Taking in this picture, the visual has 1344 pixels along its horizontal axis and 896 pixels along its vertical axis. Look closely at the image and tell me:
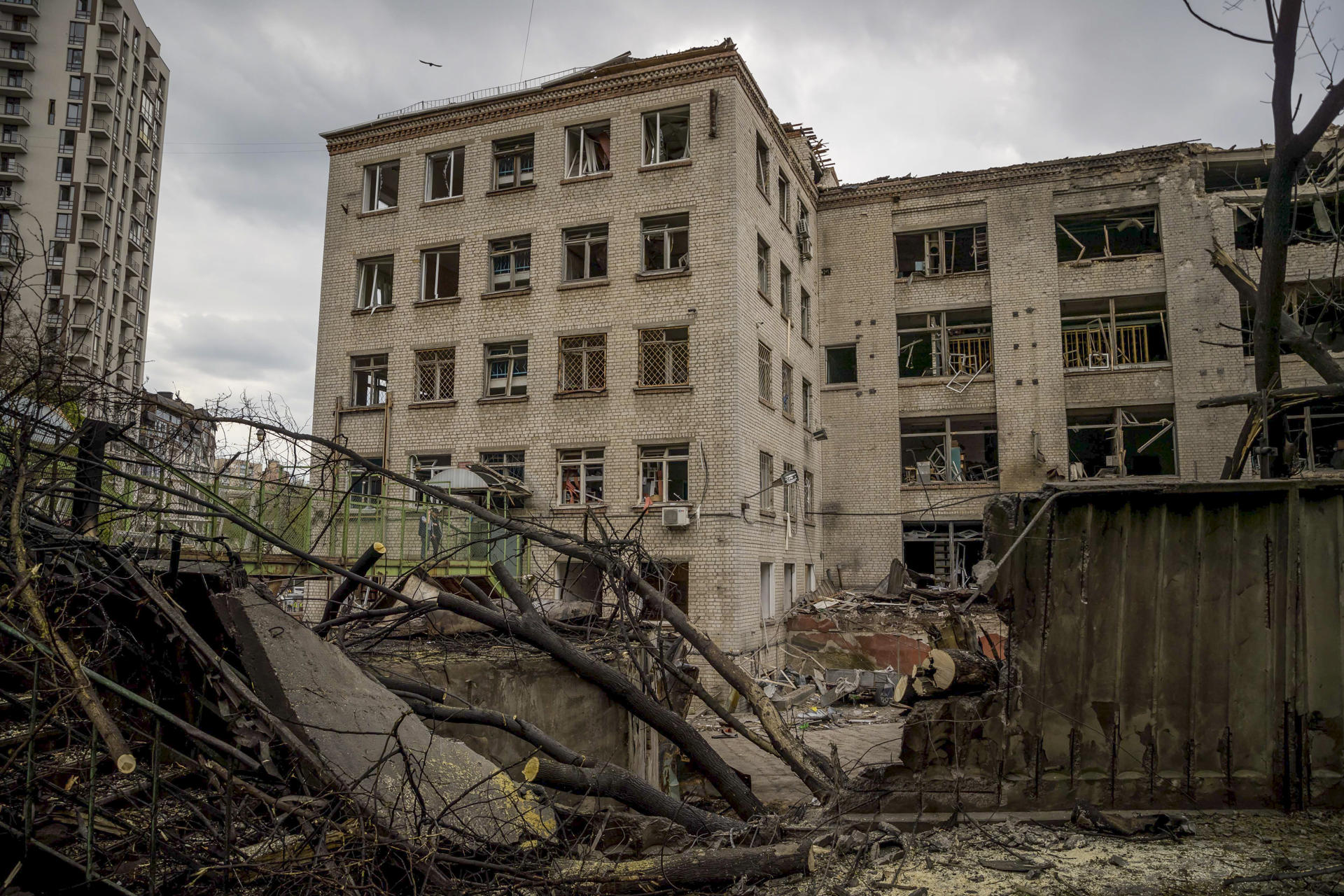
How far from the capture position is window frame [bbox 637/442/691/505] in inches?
746

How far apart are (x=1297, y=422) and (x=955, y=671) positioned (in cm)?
2098

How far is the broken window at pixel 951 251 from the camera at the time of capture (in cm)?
2417

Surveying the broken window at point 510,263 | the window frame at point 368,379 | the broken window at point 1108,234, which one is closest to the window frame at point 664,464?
the broken window at point 510,263

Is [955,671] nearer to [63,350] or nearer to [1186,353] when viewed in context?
[63,350]

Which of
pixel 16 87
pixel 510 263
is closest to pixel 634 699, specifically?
pixel 510 263

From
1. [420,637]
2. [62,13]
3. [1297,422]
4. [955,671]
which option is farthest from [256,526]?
[62,13]

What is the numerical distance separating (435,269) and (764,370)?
9405 millimetres

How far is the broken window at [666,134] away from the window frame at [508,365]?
226 inches

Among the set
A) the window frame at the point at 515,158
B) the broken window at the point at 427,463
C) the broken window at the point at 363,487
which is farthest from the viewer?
the window frame at the point at 515,158

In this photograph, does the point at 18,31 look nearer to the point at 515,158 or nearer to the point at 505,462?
the point at 515,158

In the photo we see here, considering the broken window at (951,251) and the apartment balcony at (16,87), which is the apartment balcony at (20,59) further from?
the broken window at (951,251)

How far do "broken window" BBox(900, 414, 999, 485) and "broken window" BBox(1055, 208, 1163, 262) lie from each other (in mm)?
5586

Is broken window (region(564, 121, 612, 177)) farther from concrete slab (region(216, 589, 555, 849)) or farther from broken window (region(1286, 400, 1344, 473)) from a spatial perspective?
broken window (region(1286, 400, 1344, 473))

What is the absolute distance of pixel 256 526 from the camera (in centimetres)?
629
